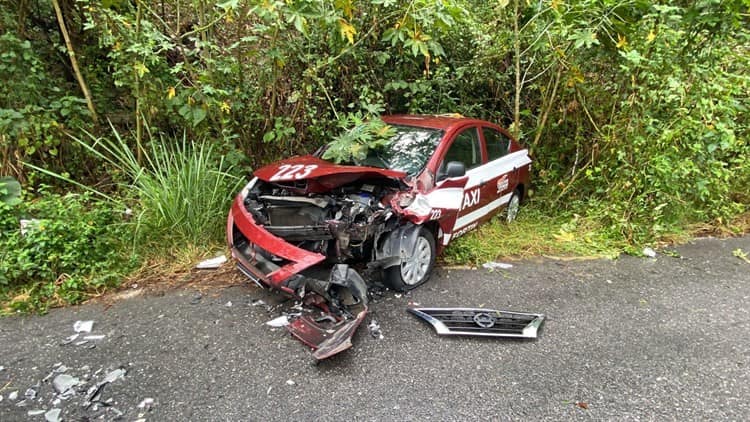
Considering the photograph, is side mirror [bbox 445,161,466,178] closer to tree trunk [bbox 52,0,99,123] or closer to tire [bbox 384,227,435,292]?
tire [bbox 384,227,435,292]

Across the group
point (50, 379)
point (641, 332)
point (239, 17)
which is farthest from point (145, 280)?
point (641, 332)

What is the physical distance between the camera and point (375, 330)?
302 cm

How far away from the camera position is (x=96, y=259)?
365 centimetres

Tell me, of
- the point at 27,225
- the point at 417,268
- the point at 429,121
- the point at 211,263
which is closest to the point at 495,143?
the point at 429,121

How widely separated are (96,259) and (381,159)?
2.69 meters

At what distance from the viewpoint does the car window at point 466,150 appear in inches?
156

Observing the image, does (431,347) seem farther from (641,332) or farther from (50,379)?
(50,379)

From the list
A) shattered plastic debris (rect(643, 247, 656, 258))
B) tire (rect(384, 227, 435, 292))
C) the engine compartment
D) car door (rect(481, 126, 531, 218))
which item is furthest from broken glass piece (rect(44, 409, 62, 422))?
shattered plastic debris (rect(643, 247, 656, 258))

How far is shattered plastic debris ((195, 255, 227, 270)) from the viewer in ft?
12.9

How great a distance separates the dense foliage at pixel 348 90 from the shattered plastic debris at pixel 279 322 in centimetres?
155

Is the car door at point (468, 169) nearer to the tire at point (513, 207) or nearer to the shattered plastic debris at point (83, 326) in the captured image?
the tire at point (513, 207)

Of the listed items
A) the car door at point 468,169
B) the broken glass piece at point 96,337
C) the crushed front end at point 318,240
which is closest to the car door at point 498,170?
the car door at point 468,169

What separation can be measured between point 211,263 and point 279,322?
4.14 feet

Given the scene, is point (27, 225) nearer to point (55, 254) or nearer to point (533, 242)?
point (55, 254)
